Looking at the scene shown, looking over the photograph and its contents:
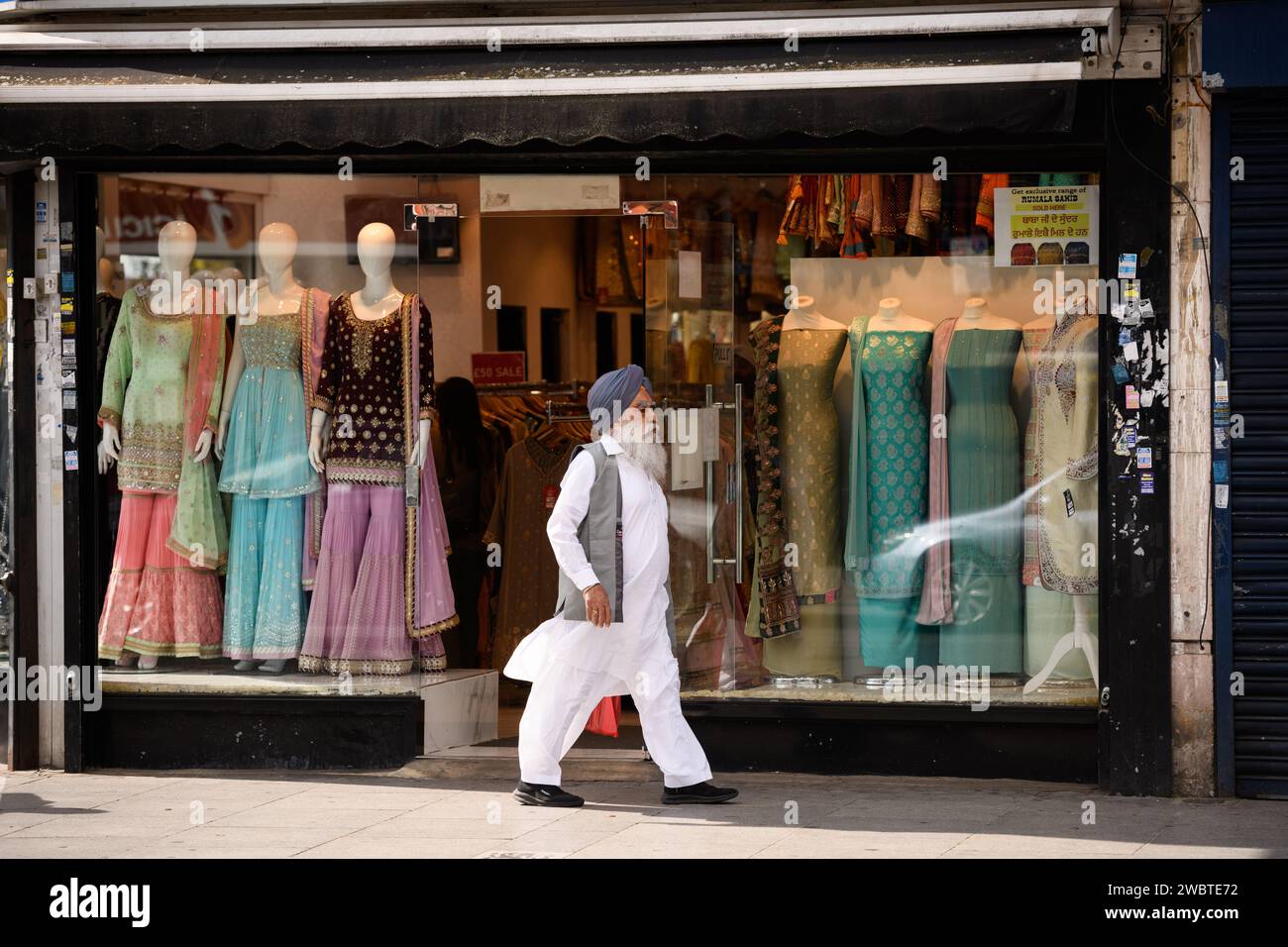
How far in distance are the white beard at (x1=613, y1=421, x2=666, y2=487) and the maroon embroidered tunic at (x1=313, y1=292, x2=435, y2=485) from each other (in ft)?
4.54

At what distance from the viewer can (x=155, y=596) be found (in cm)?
877

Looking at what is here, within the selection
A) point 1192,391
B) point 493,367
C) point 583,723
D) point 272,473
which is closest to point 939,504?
point 1192,391

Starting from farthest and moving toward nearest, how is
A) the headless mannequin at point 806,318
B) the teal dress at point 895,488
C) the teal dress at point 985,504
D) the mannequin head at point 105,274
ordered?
1. the mannequin head at point 105,274
2. the headless mannequin at point 806,318
3. the teal dress at point 895,488
4. the teal dress at point 985,504

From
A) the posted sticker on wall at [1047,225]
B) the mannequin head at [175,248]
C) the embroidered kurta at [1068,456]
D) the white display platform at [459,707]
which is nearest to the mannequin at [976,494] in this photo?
the embroidered kurta at [1068,456]

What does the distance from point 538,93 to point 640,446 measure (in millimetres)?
1586

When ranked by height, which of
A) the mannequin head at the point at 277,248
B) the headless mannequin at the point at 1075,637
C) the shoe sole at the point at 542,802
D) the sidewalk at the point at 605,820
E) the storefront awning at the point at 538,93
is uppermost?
the storefront awning at the point at 538,93

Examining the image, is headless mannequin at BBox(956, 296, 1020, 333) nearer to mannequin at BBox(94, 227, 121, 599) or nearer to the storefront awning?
the storefront awning

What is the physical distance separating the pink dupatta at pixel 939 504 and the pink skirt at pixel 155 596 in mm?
3539

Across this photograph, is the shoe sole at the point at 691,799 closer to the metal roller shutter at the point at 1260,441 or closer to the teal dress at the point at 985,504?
the teal dress at the point at 985,504

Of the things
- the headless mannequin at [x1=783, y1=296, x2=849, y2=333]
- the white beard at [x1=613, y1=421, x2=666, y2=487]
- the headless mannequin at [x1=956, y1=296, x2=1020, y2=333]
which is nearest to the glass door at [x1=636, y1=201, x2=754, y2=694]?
the headless mannequin at [x1=783, y1=296, x2=849, y2=333]

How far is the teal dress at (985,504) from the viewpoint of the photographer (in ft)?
27.1

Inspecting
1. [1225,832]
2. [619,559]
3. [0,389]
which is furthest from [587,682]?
[0,389]

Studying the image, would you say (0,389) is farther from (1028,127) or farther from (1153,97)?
(1153,97)

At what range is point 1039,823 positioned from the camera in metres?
7.15
